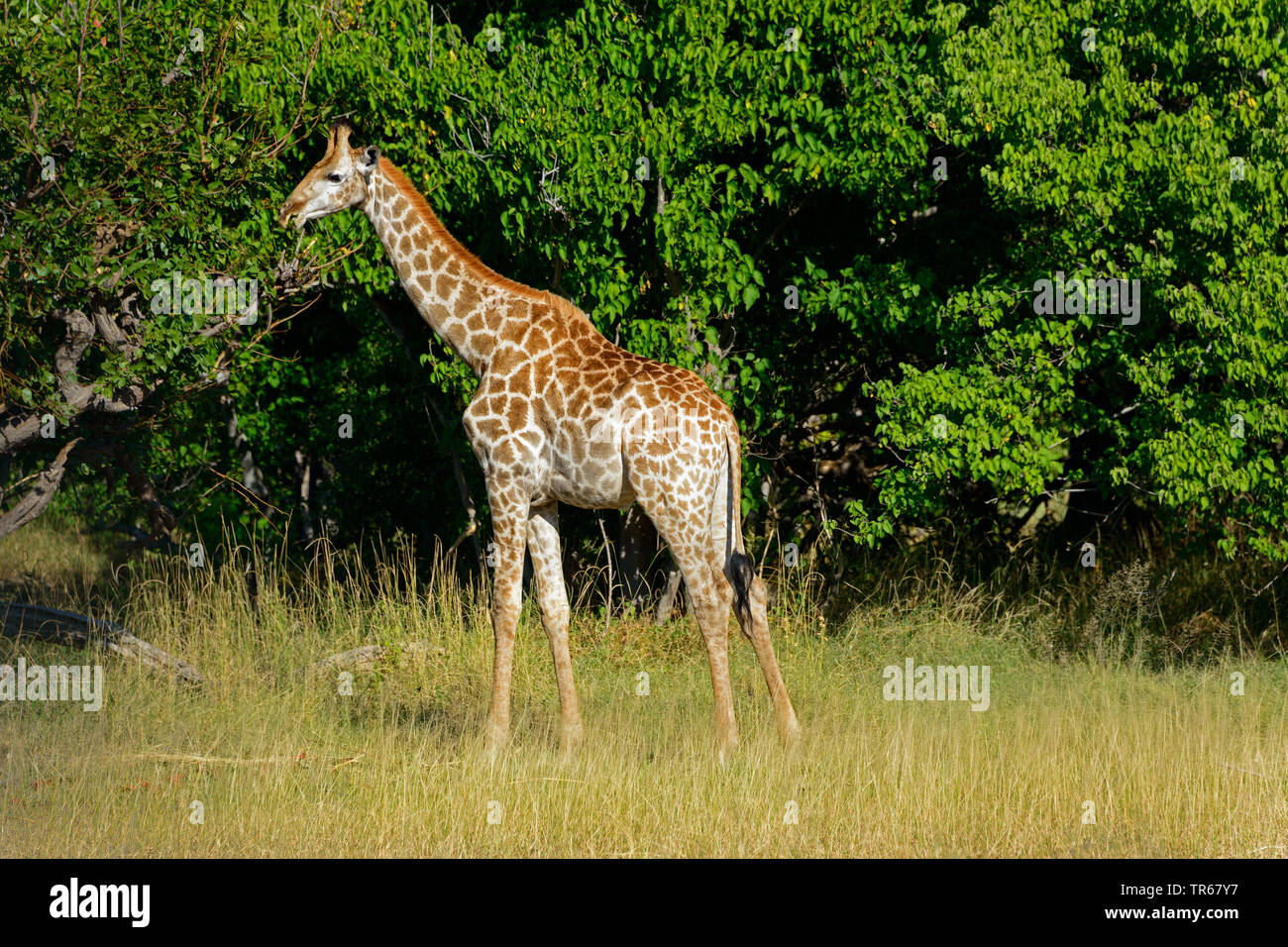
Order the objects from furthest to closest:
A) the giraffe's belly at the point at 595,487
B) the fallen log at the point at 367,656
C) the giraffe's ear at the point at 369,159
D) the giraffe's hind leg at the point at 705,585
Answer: the fallen log at the point at 367,656 → the giraffe's ear at the point at 369,159 → the giraffe's belly at the point at 595,487 → the giraffe's hind leg at the point at 705,585

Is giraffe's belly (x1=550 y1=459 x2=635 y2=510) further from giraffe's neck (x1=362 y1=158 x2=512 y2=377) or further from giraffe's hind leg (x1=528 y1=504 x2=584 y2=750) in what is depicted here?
giraffe's neck (x1=362 y1=158 x2=512 y2=377)

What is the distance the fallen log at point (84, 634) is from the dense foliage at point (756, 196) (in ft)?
4.13

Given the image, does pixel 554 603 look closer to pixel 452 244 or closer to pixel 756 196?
pixel 452 244

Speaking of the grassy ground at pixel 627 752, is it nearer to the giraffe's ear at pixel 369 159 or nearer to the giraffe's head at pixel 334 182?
the giraffe's head at pixel 334 182

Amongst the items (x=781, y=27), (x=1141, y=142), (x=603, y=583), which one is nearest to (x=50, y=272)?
(x=781, y=27)

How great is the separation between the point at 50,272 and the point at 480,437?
117 inches

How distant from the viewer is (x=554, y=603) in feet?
29.8

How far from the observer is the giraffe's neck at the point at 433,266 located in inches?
363

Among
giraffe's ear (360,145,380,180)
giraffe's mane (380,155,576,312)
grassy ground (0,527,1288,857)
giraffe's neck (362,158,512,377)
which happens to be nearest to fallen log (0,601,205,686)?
grassy ground (0,527,1288,857)

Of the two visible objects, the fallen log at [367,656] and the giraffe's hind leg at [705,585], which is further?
the fallen log at [367,656]

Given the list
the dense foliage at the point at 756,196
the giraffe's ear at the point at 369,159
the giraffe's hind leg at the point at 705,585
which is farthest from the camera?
the dense foliage at the point at 756,196

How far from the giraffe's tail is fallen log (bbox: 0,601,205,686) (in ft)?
14.3

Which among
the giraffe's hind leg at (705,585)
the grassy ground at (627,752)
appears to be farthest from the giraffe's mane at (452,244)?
the grassy ground at (627,752)

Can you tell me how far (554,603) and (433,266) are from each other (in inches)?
94.6
